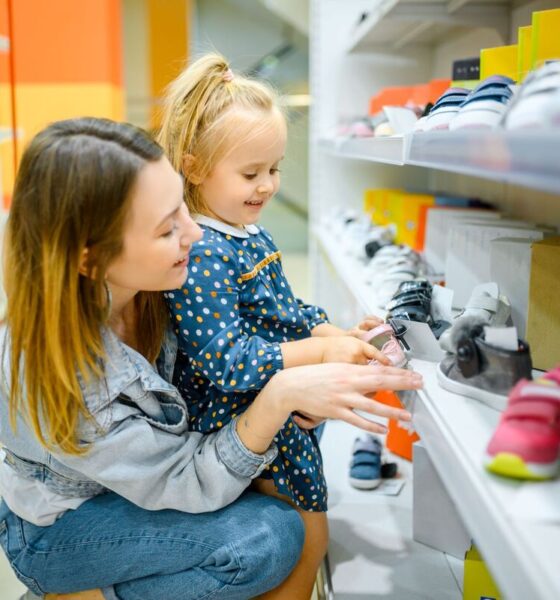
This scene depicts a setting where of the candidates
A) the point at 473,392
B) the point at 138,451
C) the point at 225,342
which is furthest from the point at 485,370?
the point at 138,451

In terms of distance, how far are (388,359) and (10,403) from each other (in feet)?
1.94

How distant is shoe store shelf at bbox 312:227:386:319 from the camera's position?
1.74m

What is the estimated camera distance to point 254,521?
1.33 metres

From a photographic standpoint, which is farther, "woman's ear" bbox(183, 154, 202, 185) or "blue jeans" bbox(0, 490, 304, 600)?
"woman's ear" bbox(183, 154, 202, 185)

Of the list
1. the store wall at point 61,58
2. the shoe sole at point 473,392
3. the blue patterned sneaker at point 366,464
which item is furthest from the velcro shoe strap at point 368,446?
the store wall at point 61,58

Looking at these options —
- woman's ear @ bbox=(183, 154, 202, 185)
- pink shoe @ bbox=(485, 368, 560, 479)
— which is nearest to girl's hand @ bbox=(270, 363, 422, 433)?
pink shoe @ bbox=(485, 368, 560, 479)

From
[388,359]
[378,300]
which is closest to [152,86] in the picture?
[378,300]

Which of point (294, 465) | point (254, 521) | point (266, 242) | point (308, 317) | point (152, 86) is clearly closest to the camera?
point (254, 521)

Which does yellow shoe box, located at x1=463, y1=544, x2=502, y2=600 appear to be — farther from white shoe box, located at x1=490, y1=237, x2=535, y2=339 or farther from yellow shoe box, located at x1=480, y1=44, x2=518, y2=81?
yellow shoe box, located at x1=480, y1=44, x2=518, y2=81

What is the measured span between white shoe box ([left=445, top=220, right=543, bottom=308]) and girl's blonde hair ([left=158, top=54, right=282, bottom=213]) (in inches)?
21.9

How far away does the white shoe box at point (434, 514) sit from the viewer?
1511 millimetres

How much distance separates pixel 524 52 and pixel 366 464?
1.02 metres

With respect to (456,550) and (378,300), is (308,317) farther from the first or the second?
(456,550)

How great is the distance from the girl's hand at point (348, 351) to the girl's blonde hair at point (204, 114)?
37 cm
